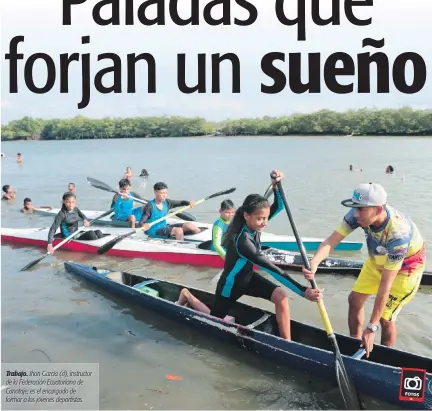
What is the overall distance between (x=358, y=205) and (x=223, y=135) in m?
87.0

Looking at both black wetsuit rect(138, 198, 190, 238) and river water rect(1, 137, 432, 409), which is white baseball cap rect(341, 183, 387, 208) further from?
black wetsuit rect(138, 198, 190, 238)

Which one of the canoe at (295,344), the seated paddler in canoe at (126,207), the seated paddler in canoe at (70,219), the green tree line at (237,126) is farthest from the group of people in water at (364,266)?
the green tree line at (237,126)

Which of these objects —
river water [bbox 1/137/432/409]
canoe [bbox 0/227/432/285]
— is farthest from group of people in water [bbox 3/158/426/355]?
canoe [bbox 0/227/432/285]

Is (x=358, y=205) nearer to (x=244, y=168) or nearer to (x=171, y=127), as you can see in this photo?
(x=244, y=168)

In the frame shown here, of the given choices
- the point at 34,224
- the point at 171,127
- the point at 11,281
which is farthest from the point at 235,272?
the point at 171,127

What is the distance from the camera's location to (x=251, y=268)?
18.3 ft

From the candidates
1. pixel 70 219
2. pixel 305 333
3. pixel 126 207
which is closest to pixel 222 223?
pixel 305 333

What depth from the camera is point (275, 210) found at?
20.0 ft

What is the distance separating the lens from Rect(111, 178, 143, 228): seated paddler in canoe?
11836 mm

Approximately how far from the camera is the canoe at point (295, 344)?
15.6 ft

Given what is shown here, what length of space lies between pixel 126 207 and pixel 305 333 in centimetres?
742

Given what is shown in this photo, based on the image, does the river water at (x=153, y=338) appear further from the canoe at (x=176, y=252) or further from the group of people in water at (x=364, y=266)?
the group of people in water at (x=364, y=266)

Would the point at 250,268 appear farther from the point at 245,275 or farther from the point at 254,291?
the point at 254,291

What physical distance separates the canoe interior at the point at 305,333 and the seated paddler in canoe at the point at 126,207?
452 centimetres
